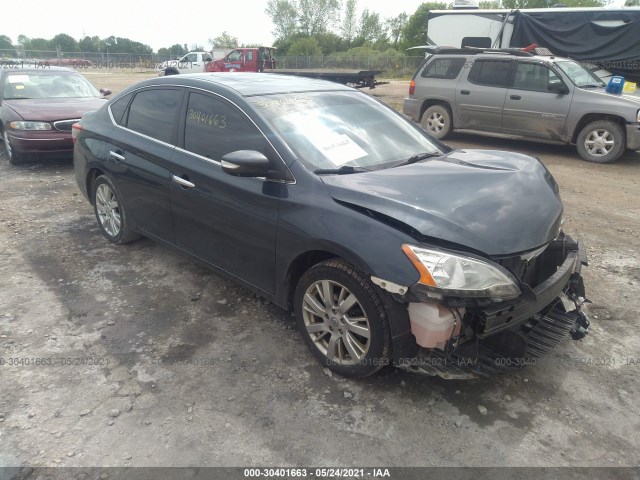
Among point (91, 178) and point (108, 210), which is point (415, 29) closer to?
point (91, 178)

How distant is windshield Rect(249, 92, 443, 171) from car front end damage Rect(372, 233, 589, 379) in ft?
3.30

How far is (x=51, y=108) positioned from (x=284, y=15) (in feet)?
248

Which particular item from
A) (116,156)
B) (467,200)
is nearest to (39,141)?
(116,156)

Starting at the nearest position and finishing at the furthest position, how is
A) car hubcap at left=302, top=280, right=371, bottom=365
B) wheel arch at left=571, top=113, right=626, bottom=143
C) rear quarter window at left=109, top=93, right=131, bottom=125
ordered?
car hubcap at left=302, top=280, right=371, bottom=365 → rear quarter window at left=109, top=93, right=131, bottom=125 → wheel arch at left=571, top=113, right=626, bottom=143

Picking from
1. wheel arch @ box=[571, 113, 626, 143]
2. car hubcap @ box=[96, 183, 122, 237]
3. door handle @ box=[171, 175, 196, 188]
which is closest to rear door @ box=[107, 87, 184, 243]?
door handle @ box=[171, 175, 196, 188]

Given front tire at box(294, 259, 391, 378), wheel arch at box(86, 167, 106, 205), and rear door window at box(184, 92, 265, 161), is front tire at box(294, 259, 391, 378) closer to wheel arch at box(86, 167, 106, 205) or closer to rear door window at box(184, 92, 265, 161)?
rear door window at box(184, 92, 265, 161)

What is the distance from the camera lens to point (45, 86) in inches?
337

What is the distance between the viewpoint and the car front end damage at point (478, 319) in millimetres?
2408

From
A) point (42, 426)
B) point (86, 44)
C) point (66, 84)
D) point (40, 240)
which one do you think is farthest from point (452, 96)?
point (86, 44)

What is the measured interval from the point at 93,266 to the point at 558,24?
502 inches

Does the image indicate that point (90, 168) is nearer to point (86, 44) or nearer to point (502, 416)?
point (502, 416)

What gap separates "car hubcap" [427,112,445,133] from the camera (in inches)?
408

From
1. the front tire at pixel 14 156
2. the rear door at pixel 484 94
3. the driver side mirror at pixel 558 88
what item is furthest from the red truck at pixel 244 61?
the driver side mirror at pixel 558 88

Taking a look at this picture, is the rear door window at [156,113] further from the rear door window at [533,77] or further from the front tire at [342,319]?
the rear door window at [533,77]
